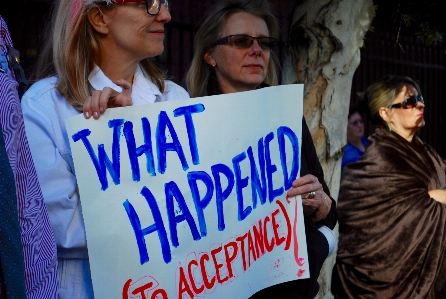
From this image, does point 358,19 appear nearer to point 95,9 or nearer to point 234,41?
point 234,41

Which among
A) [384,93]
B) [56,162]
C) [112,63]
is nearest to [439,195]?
[384,93]

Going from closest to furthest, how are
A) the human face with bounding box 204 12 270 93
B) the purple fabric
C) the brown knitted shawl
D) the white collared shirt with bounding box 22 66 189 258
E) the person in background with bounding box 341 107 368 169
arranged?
the purple fabric → the white collared shirt with bounding box 22 66 189 258 → the human face with bounding box 204 12 270 93 → the brown knitted shawl → the person in background with bounding box 341 107 368 169

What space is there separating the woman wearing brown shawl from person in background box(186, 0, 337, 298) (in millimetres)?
2406

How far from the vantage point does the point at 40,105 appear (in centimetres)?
203

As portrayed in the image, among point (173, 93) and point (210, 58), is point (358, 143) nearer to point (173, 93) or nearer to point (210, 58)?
point (210, 58)

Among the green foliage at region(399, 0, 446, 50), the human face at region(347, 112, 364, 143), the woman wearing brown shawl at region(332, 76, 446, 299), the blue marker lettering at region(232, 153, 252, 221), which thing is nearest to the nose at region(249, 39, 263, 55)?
the blue marker lettering at region(232, 153, 252, 221)

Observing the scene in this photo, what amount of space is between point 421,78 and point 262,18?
731 cm

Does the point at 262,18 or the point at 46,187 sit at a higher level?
the point at 262,18

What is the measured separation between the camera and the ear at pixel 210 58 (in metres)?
3.03

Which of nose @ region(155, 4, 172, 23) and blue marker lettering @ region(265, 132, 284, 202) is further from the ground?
nose @ region(155, 4, 172, 23)

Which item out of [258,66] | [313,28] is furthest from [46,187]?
[313,28]

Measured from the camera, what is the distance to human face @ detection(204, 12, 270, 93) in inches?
114

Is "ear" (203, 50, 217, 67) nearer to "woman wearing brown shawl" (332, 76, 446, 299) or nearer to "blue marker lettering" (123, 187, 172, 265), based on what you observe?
"blue marker lettering" (123, 187, 172, 265)

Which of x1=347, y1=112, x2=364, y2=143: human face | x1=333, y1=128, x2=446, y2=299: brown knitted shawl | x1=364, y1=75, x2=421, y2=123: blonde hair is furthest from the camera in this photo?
x1=347, y1=112, x2=364, y2=143: human face
